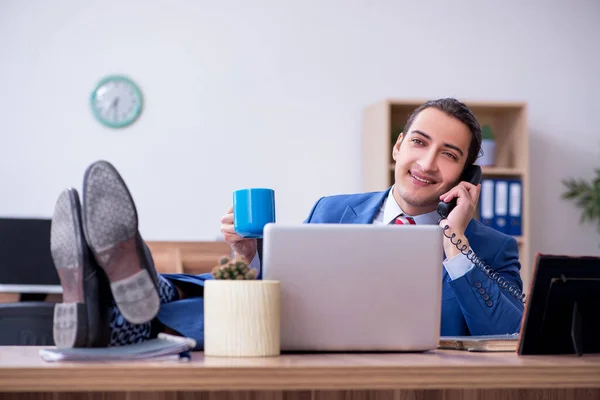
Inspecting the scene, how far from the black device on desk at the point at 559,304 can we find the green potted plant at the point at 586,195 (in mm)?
3787

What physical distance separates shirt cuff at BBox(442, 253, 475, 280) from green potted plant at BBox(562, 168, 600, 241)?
3.42 meters

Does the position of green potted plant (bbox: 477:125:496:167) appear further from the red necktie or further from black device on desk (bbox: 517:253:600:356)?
black device on desk (bbox: 517:253:600:356)

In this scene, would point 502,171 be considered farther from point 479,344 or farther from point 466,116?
point 479,344

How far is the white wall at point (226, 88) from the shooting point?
4.73m

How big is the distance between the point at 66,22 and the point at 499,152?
8.80ft

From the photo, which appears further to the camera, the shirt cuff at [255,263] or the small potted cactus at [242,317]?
the shirt cuff at [255,263]

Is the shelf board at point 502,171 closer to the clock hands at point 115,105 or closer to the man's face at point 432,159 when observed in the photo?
the clock hands at point 115,105

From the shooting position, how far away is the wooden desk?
42.1 inches

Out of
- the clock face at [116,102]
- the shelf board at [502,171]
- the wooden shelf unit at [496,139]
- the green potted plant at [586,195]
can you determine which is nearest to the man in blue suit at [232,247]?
the wooden shelf unit at [496,139]

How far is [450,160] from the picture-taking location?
2154 mm

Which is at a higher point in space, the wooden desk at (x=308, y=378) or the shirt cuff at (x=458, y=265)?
the shirt cuff at (x=458, y=265)

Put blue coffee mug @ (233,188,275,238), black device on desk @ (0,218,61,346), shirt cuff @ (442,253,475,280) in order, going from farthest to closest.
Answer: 1. black device on desk @ (0,218,61,346)
2. shirt cuff @ (442,253,475,280)
3. blue coffee mug @ (233,188,275,238)

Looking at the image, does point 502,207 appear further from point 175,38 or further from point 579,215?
point 175,38

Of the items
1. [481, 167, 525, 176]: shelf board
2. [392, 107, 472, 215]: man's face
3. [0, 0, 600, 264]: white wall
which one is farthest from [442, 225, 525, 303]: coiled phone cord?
[0, 0, 600, 264]: white wall
